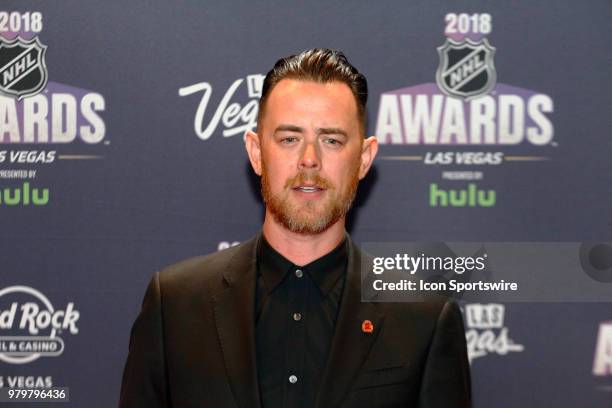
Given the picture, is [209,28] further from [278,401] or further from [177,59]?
[278,401]

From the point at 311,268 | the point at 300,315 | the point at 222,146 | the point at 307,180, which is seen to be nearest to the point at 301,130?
the point at 307,180

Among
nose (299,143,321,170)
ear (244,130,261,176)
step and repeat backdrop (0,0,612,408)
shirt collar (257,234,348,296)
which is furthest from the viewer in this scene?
step and repeat backdrop (0,0,612,408)

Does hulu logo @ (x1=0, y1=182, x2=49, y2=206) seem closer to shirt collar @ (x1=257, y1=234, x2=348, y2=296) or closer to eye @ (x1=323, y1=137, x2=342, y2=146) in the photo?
shirt collar @ (x1=257, y1=234, x2=348, y2=296)

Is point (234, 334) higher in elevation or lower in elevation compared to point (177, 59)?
lower

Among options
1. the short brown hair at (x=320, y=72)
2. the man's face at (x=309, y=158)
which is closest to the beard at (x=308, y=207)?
the man's face at (x=309, y=158)

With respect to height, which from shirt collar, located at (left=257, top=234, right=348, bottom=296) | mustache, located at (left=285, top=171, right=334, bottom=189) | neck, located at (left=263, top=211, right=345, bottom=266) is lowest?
shirt collar, located at (left=257, top=234, right=348, bottom=296)

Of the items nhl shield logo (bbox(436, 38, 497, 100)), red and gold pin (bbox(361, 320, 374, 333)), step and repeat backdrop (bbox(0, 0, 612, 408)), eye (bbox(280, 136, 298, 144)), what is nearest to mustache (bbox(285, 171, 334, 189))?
eye (bbox(280, 136, 298, 144))

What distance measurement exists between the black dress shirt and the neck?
2 cm

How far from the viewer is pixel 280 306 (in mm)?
2715

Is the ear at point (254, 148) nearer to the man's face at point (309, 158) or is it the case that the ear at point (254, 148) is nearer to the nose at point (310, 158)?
the man's face at point (309, 158)

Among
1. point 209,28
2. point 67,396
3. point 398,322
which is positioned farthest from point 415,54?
point 67,396

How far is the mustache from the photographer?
265cm

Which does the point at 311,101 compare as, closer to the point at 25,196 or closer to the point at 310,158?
the point at 310,158

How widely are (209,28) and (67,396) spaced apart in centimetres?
207
